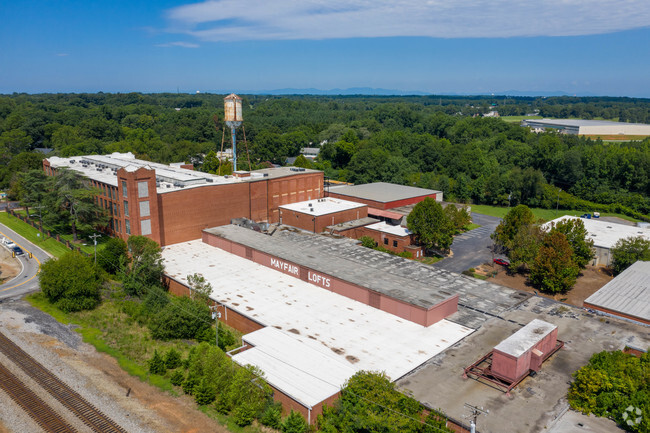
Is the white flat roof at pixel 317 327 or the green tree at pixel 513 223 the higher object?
the green tree at pixel 513 223

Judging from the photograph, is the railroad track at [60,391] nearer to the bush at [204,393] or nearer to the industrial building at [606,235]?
the bush at [204,393]

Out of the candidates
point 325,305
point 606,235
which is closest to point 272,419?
point 325,305

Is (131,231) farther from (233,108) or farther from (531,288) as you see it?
(531,288)

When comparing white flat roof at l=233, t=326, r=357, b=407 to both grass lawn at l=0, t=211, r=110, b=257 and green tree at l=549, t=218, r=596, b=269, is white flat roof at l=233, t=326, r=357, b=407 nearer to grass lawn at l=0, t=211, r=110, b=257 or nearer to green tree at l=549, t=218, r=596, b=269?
grass lawn at l=0, t=211, r=110, b=257

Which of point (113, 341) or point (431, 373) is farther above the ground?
point (431, 373)

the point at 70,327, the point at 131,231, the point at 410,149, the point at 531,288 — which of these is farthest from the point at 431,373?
the point at 410,149

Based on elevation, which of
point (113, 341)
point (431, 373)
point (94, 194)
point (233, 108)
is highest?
point (233, 108)

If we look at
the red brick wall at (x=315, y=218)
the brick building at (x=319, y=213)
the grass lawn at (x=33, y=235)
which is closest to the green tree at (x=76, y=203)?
the grass lawn at (x=33, y=235)
